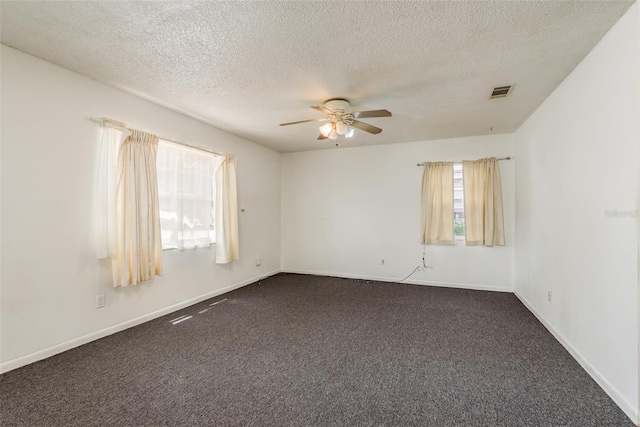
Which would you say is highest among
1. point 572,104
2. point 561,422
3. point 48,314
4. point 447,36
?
point 447,36

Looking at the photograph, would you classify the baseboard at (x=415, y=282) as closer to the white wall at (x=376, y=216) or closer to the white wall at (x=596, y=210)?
the white wall at (x=376, y=216)

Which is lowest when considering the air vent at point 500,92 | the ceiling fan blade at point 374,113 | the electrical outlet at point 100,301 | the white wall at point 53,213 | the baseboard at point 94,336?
the baseboard at point 94,336

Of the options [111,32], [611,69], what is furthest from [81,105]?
[611,69]

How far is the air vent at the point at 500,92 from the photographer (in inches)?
112

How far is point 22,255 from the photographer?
2242 mm

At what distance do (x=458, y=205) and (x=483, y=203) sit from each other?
366mm

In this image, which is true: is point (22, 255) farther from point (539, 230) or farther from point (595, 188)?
point (539, 230)

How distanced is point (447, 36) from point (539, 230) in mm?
2511

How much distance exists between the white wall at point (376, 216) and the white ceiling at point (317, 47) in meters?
1.55

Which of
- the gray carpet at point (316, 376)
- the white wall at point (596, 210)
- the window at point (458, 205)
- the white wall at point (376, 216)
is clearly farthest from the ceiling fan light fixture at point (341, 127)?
the window at point (458, 205)

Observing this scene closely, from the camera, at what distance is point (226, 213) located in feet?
13.8

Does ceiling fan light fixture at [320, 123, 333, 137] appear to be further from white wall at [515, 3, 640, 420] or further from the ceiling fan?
white wall at [515, 3, 640, 420]

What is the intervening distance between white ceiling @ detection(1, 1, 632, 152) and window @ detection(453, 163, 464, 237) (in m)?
1.46

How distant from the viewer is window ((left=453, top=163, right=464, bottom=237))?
4.66 metres
